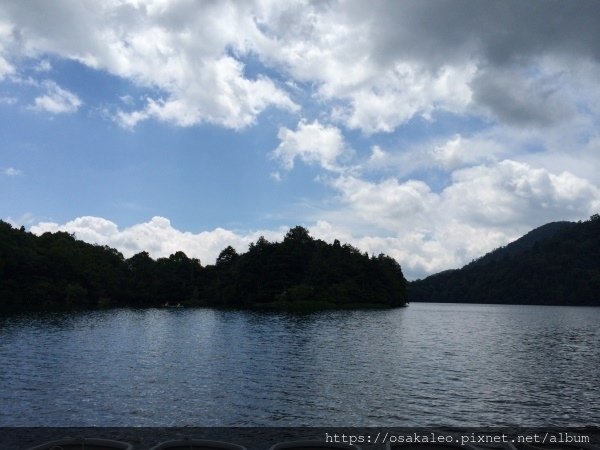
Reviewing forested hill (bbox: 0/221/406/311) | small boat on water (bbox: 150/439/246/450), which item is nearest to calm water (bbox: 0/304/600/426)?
small boat on water (bbox: 150/439/246/450)

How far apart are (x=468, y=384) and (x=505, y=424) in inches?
388

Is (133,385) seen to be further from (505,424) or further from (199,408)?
(505,424)

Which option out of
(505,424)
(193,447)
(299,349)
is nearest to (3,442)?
(193,447)

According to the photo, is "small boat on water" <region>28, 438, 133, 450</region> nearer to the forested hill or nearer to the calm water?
the calm water

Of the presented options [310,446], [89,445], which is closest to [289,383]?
[310,446]

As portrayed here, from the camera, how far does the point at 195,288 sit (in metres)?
199

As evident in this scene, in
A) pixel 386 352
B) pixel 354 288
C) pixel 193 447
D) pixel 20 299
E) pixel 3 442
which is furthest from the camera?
pixel 354 288

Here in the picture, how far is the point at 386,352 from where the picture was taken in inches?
1924

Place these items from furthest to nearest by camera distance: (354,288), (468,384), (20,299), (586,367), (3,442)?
(354,288), (20,299), (586,367), (468,384), (3,442)

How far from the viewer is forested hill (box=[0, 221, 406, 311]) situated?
454ft

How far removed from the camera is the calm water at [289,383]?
23812 mm

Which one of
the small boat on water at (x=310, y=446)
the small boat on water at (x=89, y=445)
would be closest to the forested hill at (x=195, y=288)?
the small boat on water at (x=89, y=445)

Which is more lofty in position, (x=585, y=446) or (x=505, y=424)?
(x=585, y=446)

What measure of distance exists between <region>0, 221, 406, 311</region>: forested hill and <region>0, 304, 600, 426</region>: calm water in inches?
3631
